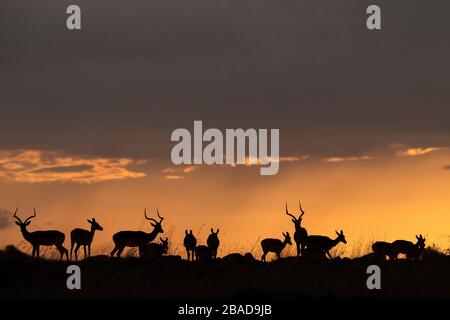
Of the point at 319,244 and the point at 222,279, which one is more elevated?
the point at 319,244

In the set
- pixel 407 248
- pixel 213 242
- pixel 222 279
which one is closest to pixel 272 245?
pixel 213 242

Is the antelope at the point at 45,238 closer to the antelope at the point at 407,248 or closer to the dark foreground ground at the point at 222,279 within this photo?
the dark foreground ground at the point at 222,279

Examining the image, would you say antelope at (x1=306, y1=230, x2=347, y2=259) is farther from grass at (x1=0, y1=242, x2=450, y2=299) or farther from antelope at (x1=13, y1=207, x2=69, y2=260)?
antelope at (x1=13, y1=207, x2=69, y2=260)

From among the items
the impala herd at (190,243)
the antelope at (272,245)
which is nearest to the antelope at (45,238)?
the impala herd at (190,243)

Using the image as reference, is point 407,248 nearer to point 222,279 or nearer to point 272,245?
point 272,245

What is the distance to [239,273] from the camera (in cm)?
3050

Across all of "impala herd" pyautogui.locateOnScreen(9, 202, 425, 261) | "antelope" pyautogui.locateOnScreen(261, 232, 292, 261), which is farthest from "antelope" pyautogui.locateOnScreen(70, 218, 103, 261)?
"antelope" pyautogui.locateOnScreen(261, 232, 292, 261)

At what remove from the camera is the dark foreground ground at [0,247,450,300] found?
26.4m

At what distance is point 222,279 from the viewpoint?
29375mm

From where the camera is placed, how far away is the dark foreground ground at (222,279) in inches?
1039

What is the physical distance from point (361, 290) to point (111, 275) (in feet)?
A: 24.3

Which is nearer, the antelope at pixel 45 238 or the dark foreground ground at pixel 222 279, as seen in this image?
the dark foreground ground at pixel 222 279

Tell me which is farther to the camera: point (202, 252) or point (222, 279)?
point (202, 252)
